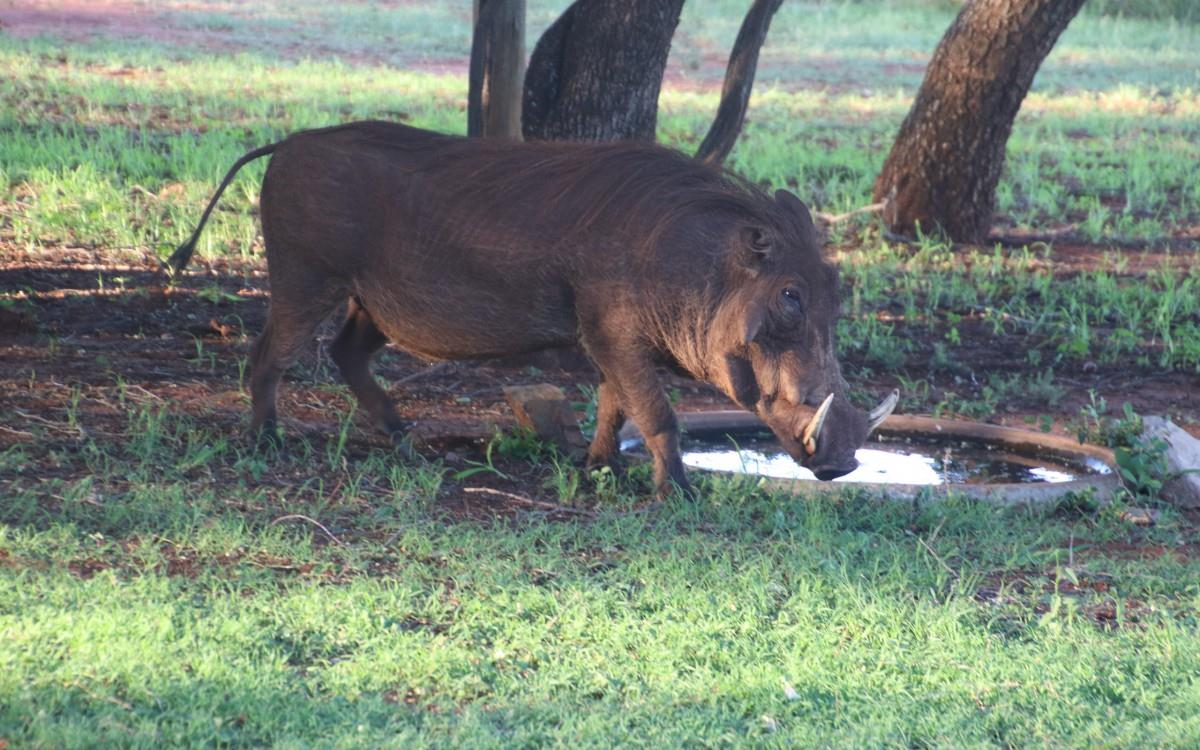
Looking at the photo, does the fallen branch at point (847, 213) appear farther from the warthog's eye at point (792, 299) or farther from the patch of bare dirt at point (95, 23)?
the patch of bare dirt at point (95, 23)

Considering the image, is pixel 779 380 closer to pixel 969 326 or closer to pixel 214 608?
pixel 214 608

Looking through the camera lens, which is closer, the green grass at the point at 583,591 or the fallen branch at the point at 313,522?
the green grass at the point at 583,591

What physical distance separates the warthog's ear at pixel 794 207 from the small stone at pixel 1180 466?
141 cm

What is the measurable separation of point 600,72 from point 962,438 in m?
2.25

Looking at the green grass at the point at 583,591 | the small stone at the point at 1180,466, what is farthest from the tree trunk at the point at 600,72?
the small stone at the point at 1180,466

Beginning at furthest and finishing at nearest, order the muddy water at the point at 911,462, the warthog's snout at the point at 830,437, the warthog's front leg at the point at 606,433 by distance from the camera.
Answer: the muddy water at the point at 911,462 → the warthog's front leg at the point at 606,433 → the warthog's snout at the point at 830,437

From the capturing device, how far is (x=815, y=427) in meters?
4.25

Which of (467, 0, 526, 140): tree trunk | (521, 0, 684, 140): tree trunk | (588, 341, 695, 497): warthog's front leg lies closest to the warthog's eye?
(588, 341, 695, 497): warthog's front leg

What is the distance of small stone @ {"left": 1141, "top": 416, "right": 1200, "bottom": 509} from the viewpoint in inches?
196

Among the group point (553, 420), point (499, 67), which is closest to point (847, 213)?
point (499, 67)

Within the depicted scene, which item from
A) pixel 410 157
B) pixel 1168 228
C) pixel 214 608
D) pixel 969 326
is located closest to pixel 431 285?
pixel 410 157

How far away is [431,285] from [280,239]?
1.71 ft

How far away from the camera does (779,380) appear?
4.43m

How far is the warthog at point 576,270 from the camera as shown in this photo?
4441 mm
